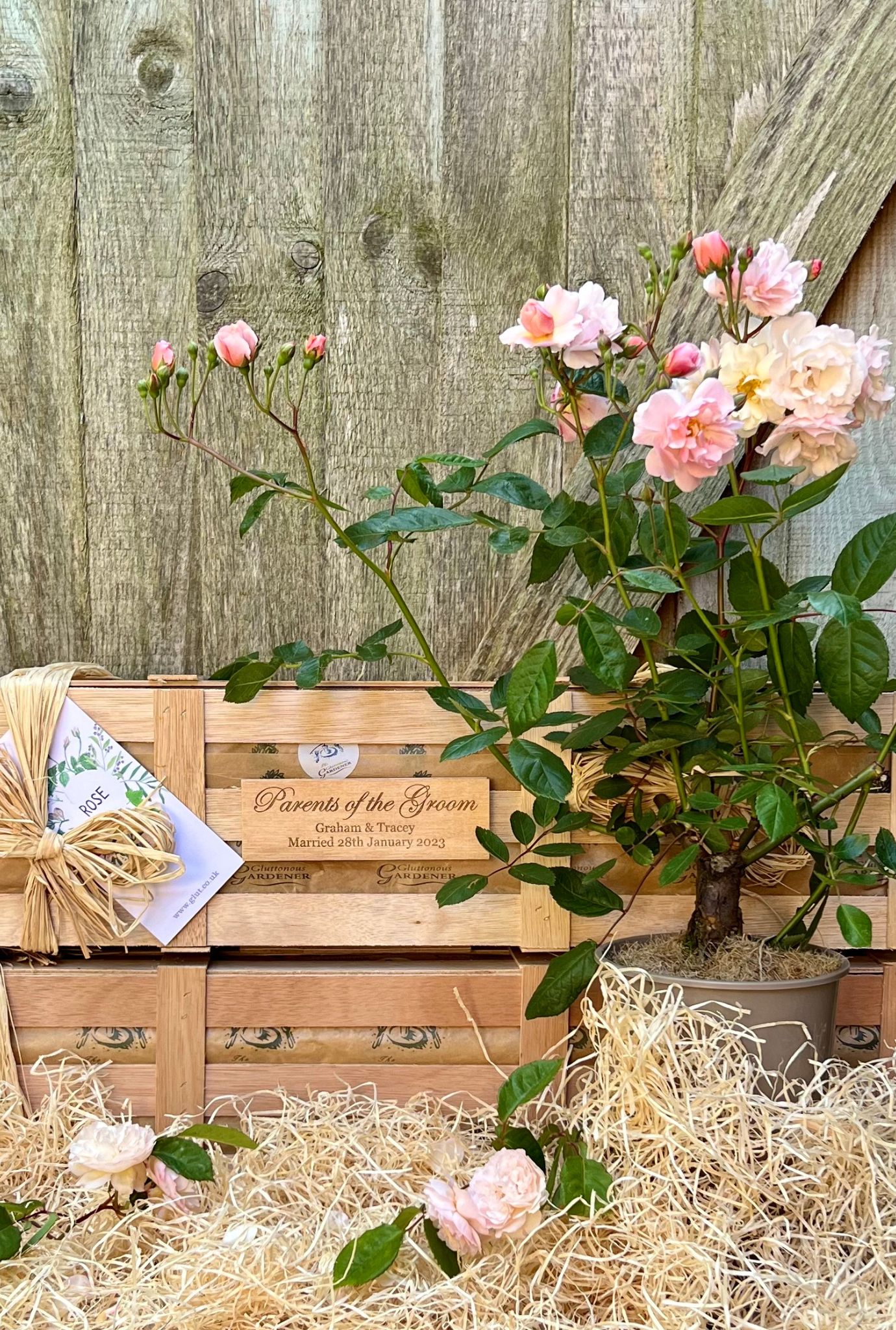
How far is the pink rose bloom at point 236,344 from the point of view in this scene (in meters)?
0.91

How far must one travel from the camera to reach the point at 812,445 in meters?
0.90

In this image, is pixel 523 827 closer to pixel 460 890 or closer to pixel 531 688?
pixel 460 890

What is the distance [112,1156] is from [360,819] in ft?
1.27

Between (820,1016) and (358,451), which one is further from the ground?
(358,451)

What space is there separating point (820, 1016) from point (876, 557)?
0.44 meters

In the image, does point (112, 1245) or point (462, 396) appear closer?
point (112, 1245)

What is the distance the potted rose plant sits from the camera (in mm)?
866

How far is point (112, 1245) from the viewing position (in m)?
0.89

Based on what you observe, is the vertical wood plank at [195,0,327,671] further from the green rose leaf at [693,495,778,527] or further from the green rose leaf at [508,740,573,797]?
the green rose leaf at [693,495,778,527]

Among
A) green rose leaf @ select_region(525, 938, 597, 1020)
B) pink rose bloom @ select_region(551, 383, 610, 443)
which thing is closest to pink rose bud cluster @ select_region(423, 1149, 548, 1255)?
green rose leaf @ select_region(525, 938, 597, 1020)

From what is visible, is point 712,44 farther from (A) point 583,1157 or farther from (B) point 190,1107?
(B) point 190,1107

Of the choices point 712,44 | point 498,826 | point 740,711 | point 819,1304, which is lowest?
point 819,1304

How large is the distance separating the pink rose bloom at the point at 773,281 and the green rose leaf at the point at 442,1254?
0.81 meters

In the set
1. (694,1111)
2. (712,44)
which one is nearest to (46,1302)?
(694,1111)
